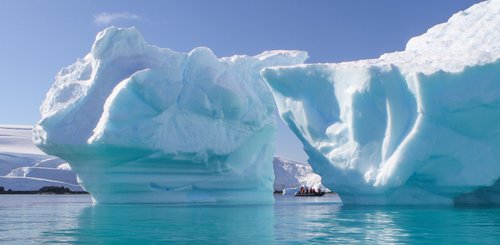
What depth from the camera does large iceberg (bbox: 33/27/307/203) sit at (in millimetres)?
17906

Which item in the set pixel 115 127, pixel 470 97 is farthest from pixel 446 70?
pixel 115 127

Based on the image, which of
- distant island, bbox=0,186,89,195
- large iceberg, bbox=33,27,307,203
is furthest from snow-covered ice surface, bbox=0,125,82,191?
large iceberg, bbox=33,27,307,203

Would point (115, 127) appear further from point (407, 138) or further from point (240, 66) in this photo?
point (407, 138)

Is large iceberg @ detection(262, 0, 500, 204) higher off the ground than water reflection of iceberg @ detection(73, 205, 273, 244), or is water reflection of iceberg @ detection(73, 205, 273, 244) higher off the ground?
large iceberg @ detection(262, 0, 500, 204)

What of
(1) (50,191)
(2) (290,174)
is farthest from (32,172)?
(2) (290,174)

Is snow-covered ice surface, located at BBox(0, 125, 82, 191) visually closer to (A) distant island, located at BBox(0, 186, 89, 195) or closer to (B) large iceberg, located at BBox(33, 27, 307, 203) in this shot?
(A) distant island, located at BBox(0, 186, 89, 195)

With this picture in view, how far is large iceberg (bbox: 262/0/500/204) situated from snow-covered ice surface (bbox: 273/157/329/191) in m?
39.1

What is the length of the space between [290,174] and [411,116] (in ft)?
153

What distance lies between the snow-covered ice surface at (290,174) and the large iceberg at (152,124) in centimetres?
3553

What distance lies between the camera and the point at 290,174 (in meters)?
60.9

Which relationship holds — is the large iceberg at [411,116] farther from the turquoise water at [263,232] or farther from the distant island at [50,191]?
the distant island at [50,191]

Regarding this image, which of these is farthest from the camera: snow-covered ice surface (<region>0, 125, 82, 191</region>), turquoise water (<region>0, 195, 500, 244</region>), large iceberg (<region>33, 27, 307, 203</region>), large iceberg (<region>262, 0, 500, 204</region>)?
snow-covered ice surface (<region>0, 125, 82, 191</region>)

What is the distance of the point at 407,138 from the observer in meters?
14.2

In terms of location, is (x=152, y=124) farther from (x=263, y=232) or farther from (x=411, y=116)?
(x=263, y=232)
